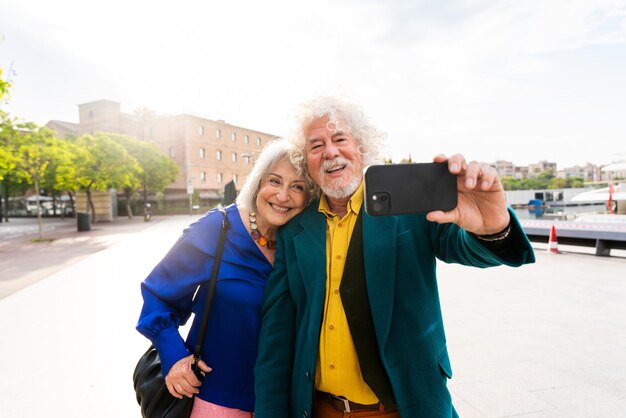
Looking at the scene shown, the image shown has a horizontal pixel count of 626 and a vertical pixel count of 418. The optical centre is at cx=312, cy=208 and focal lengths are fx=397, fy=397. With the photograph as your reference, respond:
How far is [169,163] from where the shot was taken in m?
40.1

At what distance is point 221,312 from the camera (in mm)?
1800

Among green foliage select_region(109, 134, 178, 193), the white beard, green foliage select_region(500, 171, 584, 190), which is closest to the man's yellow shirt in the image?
the white beard

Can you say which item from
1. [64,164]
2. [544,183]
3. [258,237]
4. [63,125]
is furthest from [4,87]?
[544,183]

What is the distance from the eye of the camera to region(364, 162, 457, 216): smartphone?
1.18 meters

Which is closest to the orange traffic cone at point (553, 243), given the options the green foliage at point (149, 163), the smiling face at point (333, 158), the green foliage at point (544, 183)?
the smiling face at point (333, 158)

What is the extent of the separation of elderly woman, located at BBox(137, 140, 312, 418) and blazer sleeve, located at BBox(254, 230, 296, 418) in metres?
0.13

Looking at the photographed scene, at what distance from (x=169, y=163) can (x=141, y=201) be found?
7861 mm

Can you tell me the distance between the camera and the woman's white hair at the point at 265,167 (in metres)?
1.95

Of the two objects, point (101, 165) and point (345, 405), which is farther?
point (101, 165)

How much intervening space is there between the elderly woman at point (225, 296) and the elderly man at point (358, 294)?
0.13 metres

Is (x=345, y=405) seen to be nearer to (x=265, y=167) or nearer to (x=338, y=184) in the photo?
(x=338, y=184)

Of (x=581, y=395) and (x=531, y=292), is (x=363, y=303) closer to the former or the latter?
(x=581, y=395)

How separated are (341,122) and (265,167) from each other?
0.46m

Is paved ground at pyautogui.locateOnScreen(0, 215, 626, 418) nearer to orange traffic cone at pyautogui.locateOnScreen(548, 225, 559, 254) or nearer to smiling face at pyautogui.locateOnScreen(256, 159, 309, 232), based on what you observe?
orange traffic cone at pyautogui.locateOnScreen(548, 225, 559, 254)
